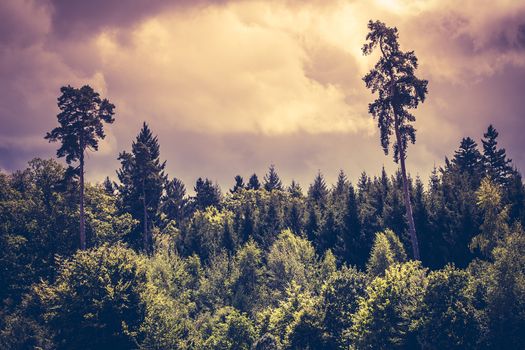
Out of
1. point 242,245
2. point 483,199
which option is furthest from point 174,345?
point 483,199

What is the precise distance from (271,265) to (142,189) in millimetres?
32528

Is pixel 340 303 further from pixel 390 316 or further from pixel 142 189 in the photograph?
pixel 142 189

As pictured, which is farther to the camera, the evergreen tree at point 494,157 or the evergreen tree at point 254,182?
the evergreen tree at point 254,182

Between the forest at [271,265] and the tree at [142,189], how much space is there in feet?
0.73

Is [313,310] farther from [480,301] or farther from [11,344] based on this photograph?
[11,344]

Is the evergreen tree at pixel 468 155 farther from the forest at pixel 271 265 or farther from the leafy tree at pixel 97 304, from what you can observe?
the leafy tree at pixel 97 304

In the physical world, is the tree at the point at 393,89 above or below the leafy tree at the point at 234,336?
above

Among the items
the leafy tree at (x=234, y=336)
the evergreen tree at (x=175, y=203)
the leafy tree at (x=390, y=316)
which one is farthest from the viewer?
the evergreen tree at (x=175, y=203)

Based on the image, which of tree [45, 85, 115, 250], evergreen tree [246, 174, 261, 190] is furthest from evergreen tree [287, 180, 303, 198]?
tree [45, 85, 115, 250]

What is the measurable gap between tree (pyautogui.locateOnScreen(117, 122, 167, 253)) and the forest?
0.22 m

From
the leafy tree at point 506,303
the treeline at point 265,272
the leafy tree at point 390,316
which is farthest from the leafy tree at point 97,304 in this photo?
the leafy tree at point 506,303

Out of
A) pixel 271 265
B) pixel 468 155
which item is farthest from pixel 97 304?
pixel 468 155

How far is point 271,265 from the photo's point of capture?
167ft

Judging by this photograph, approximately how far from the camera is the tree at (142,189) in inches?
2972
